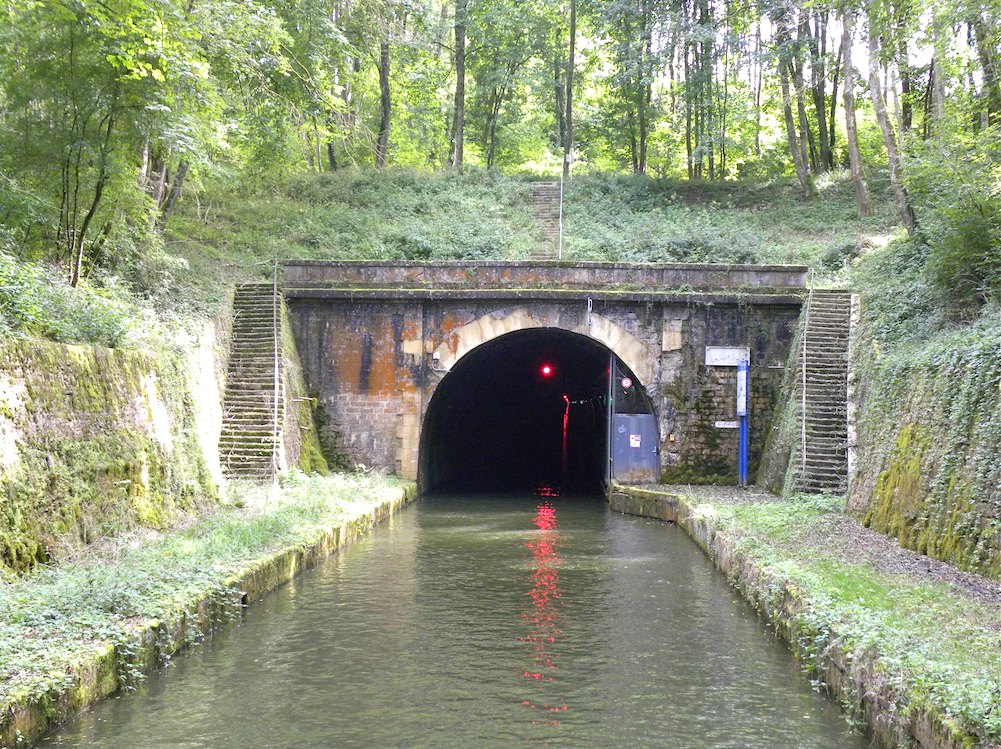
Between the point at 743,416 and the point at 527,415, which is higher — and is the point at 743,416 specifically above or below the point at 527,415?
below

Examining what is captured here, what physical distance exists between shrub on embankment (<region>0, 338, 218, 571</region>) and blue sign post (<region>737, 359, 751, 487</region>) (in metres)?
11.6

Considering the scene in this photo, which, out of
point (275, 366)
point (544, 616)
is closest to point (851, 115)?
point (275, 366)

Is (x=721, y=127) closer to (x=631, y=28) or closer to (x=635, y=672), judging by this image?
(x=631, y=28)

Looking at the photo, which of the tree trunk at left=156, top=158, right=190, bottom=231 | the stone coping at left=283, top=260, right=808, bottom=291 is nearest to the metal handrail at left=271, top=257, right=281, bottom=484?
the stone coping at left=283, top=260, right=808, bottom=291

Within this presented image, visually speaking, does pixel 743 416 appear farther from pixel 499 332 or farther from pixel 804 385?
pixel 499 332

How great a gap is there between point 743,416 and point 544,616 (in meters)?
12.1

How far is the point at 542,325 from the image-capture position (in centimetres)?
2188

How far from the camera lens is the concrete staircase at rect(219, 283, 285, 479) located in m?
18.4

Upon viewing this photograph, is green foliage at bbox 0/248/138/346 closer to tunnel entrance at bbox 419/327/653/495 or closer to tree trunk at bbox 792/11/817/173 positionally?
tunnel entrance at bbox 419/327/653/495

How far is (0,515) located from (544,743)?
504 cm

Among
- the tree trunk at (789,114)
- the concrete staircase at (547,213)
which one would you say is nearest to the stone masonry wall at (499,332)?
the concrete staircase at (547,213)

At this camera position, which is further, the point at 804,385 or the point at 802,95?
the point at 802,95

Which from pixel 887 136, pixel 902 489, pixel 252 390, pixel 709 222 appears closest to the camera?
pixel 902 489

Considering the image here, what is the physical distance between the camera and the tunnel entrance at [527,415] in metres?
23.6
